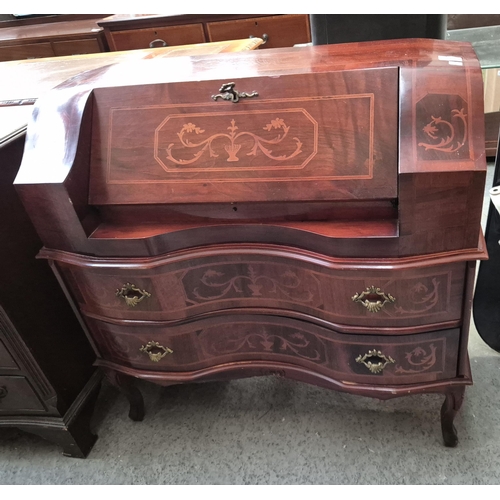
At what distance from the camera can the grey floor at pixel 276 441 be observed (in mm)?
1275

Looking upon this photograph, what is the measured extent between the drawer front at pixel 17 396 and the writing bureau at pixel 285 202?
1.08 feet

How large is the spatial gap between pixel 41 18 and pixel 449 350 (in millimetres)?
3782

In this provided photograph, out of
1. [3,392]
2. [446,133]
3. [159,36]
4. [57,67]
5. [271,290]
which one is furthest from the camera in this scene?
[159,36]

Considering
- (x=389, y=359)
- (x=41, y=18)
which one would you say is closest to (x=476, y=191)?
(x=389, y=359)

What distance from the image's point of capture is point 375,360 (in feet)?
3.63

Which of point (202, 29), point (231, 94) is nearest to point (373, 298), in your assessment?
point (231, 94)

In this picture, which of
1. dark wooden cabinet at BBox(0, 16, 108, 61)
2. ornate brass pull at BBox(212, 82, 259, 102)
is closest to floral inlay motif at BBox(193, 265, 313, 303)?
ornate brass pull at BBox(212, 82, 259, 102)

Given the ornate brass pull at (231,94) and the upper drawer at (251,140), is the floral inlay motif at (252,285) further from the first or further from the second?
the ornate brass pull at (231,94)

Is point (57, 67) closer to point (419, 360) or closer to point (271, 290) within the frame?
point (271, 290)

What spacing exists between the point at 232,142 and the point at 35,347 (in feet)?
2.58

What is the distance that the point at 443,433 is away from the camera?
4.18 feet

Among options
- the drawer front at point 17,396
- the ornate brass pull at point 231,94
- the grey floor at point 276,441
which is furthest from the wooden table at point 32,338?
the ornate brass pull at point 231,94

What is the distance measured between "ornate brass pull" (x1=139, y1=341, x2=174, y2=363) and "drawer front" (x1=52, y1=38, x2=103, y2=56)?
257 cm

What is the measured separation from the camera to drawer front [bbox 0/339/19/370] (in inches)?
47.8
